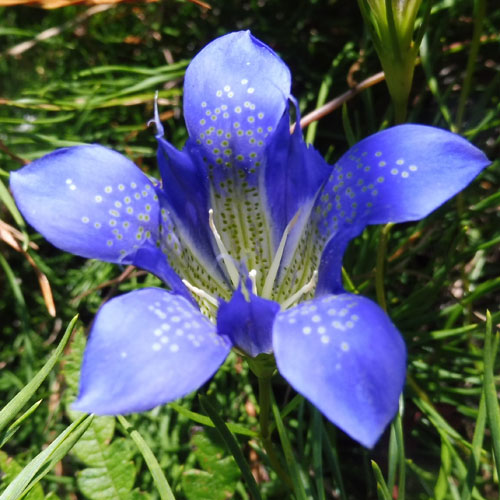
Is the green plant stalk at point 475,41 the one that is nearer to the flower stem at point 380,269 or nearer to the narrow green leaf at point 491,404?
the flower stem at point 380,269

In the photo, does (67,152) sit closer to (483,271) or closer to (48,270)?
(48,270)

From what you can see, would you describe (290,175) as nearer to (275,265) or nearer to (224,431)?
(275,265)

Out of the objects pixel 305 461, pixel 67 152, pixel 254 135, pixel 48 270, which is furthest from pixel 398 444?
pixel 48 270

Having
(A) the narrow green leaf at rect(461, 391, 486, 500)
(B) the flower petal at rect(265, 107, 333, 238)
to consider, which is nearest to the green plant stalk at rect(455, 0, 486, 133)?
(B) the flower petal at rect(265, 107, 333, 238)

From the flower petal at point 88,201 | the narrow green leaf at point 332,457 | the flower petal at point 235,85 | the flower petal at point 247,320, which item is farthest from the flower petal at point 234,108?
the narrow green leaf at point 332,457

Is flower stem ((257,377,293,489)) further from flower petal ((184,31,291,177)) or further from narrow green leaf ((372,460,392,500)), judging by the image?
flower petal ((184,31,291,177))

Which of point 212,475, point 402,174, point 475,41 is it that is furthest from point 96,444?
point 475,41
